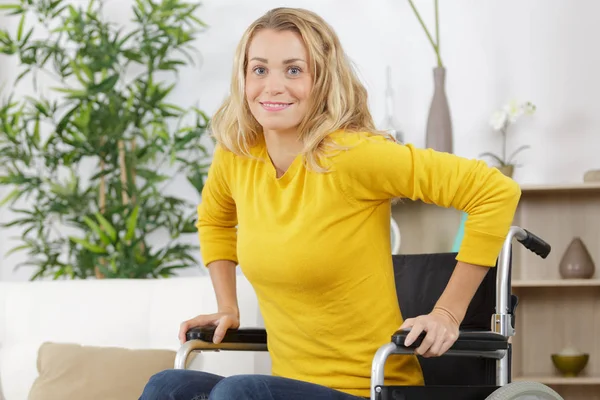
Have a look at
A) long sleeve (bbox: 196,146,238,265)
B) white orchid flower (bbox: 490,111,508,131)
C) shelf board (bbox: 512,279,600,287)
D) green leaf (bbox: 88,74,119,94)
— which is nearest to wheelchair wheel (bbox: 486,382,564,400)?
long sleeve (bbox: 196,146,238,265)

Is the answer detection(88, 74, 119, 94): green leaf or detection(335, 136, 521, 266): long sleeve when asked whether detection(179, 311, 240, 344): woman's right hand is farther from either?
detection(88, 74, 119, 94): green leaf

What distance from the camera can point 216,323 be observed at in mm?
1812

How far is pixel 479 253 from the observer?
1.54 meters

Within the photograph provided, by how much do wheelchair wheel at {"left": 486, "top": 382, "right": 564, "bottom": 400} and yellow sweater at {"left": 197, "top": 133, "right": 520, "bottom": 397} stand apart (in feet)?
0.63

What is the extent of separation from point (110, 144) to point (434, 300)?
210cm

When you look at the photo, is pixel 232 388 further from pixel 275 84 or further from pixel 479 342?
pixel 275 84

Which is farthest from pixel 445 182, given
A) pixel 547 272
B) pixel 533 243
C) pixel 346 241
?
pixel 547 272

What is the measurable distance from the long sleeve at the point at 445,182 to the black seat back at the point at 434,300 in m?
0.32

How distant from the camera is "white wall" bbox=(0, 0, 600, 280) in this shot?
11.5 ft

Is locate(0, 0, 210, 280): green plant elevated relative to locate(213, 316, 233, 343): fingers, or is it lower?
elevated

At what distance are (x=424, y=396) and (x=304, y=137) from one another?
49cm

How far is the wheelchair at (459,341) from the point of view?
57.3 inches

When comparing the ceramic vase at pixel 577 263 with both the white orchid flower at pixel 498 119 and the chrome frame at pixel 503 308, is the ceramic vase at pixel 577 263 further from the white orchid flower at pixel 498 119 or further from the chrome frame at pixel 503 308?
the chrome frame at pixel 503 308

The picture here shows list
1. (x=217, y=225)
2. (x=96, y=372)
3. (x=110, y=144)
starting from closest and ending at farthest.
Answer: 1. (x=217, y=225)
2. (x=96, y=372)
3. (x=110, y=144)
